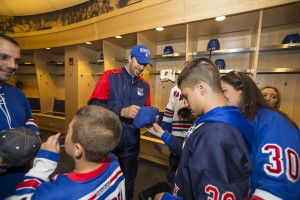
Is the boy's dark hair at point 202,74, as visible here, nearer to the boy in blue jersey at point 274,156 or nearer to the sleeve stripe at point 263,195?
the boy in blue jersey at point 274,156

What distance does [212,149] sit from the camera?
1.93ft

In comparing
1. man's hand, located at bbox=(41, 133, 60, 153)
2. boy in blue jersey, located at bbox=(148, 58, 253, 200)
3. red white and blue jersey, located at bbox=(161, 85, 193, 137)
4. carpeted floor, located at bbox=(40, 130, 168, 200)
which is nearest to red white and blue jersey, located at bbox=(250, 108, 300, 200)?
boy in blue jersey, located at bbox=(148, 58, 253, 200)

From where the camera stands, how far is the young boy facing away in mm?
607

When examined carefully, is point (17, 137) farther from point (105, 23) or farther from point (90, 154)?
point (105, 23)

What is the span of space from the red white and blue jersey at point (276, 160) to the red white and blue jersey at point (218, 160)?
218 millimetres

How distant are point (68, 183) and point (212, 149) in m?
0.54

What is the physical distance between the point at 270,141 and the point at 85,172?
2.77 ft

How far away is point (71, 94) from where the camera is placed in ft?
12.8

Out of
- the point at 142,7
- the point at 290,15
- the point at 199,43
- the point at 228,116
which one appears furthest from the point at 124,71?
the point at 290,15

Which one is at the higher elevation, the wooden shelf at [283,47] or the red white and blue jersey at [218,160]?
the wooden shelf at [283,47]

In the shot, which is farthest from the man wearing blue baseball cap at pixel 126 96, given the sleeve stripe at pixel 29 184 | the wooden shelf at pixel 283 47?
the wooden shelf at pixel 283 47

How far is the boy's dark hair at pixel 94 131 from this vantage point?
67cm

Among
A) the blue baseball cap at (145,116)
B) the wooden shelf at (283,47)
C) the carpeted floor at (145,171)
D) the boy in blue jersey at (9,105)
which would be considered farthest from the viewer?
the carpeted floor at (145,171)

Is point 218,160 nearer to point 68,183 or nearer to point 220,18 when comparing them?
point 68,183
